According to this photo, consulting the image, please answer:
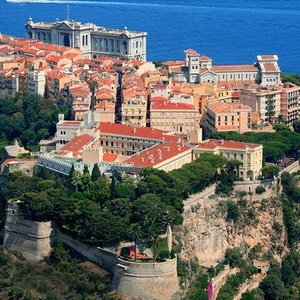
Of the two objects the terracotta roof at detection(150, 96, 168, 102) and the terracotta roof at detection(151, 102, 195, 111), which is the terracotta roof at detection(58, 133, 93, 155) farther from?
the terracotta roof at detection(150, 96, 168, 102)

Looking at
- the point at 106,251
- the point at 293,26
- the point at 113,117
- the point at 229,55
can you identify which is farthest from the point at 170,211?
the point at 293,26

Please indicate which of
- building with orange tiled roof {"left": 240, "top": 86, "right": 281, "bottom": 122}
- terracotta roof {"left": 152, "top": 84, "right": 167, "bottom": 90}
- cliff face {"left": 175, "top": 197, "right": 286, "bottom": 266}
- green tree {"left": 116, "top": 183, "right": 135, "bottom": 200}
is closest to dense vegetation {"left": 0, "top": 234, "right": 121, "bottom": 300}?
green tree {"left": 116, "top": 183, "right": 135, "bottom": 200}

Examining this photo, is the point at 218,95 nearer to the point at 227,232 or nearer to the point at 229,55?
the point at 227,232

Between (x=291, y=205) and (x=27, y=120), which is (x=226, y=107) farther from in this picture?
(x=27, y=120)

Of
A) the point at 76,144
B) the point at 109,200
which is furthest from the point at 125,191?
the point at 76,144

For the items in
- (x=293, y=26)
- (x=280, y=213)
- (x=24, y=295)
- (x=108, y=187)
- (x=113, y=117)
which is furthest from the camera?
(x=293, y=26)
